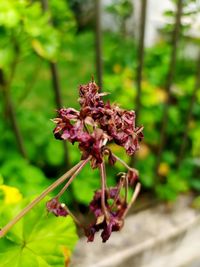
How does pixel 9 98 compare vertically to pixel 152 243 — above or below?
above

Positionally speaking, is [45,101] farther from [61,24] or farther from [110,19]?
[110,19]

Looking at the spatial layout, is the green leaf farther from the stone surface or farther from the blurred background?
the stone surface

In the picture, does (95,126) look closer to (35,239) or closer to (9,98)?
(35,239)

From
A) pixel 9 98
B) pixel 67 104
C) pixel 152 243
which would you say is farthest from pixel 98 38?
pixel 67 104

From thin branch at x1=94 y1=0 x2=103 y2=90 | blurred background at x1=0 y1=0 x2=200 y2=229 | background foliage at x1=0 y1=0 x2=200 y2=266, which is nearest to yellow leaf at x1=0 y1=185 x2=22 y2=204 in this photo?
background foliage at x1=0 y1=0 x2=200 y2=266

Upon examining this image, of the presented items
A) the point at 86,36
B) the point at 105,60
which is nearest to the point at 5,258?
the point at 105,60

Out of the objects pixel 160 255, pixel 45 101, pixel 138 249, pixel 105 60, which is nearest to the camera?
pixel 138 249

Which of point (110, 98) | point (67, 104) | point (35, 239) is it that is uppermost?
point (35, 239)
